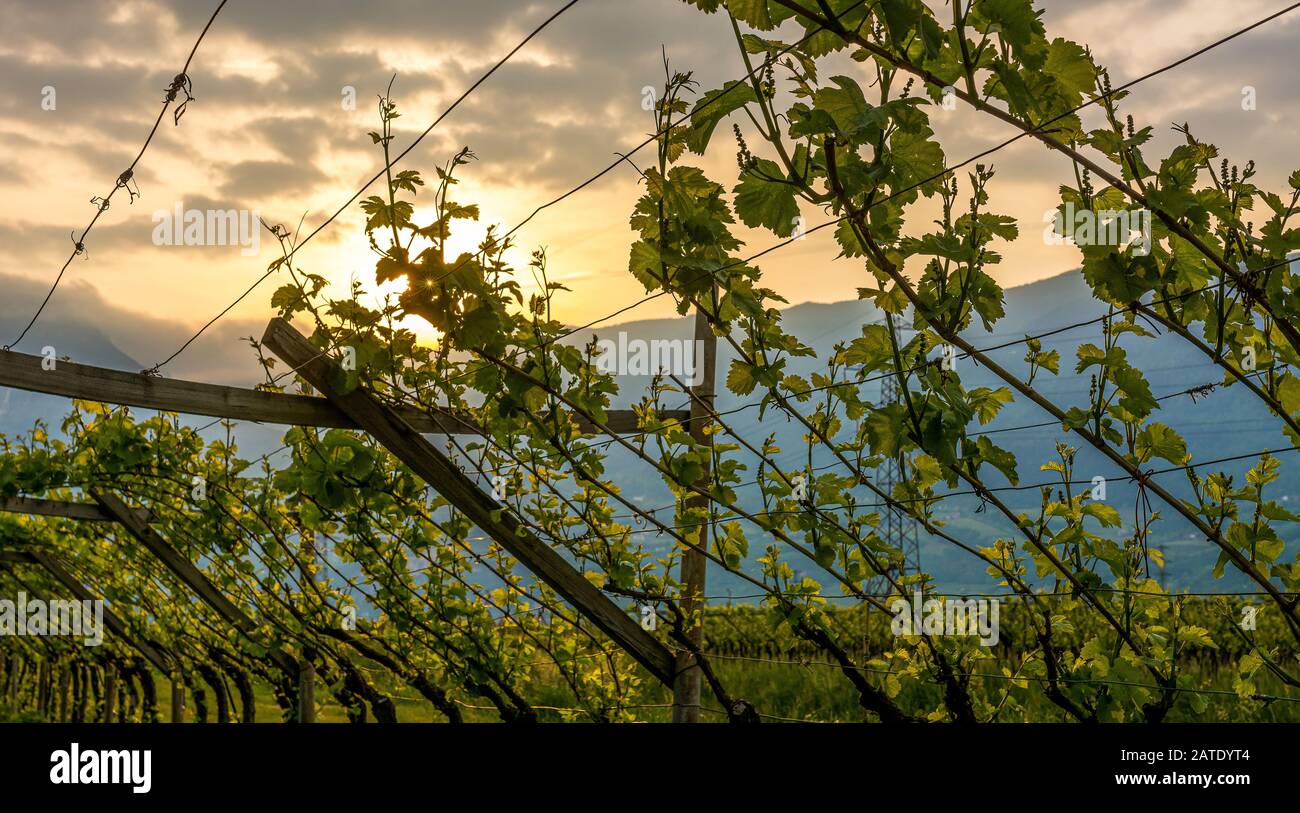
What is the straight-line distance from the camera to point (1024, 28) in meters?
1.78

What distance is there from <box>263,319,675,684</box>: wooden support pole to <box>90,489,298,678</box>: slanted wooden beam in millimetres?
4168

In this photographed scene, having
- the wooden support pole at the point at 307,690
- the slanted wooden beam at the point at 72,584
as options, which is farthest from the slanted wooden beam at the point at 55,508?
the slanted wooden beam at the point at 72,584

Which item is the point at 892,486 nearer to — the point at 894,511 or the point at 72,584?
the point at 894,511

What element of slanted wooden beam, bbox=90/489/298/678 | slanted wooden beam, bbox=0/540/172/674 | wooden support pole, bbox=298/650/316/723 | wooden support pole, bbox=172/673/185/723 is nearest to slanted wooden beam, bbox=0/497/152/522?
slanted wooden beam, bbox=90/489/298/678

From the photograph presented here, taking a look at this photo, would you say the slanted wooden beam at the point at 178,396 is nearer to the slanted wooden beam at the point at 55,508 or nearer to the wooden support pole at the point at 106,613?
the slanted wooden beam at the point at 55,508

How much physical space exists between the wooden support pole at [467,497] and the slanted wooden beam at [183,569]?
417cm

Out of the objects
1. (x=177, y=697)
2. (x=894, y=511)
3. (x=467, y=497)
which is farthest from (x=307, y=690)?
(x=177, y=697)

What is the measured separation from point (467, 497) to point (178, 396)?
1.12m

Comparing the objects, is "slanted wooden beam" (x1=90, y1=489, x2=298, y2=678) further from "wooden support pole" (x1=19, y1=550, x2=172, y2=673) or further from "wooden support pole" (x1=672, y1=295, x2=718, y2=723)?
"wooden support pole" (x1=672, y1=295, x2=718, y2=723)

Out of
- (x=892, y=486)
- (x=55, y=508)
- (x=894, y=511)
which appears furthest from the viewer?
(x=55, y=508)

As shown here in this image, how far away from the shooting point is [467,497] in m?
4.01

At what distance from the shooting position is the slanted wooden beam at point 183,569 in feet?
23.4

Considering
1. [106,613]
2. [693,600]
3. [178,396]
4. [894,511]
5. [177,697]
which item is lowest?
[177,697]
